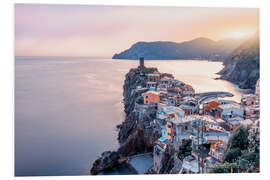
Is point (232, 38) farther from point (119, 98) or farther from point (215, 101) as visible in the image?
point (119, 98)

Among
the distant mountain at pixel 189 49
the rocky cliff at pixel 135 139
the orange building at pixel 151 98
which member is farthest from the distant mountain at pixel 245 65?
the rocky cliff at pixel 135 139

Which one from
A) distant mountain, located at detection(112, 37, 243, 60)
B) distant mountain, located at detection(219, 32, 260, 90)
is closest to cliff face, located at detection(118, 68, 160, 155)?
distant mountain, located at detection(112, 37, 243, 60)

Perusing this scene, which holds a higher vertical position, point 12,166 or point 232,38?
point 232,38

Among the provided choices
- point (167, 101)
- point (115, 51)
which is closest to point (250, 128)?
point (167, 101)

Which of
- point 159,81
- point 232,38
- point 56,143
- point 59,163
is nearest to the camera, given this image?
point 232,38

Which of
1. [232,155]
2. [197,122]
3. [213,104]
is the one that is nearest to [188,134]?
[197,122]

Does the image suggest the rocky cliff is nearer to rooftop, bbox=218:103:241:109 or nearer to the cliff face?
the cliff face

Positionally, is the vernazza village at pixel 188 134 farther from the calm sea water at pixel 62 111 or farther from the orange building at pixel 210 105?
the calm sea water at pixel 62 111
